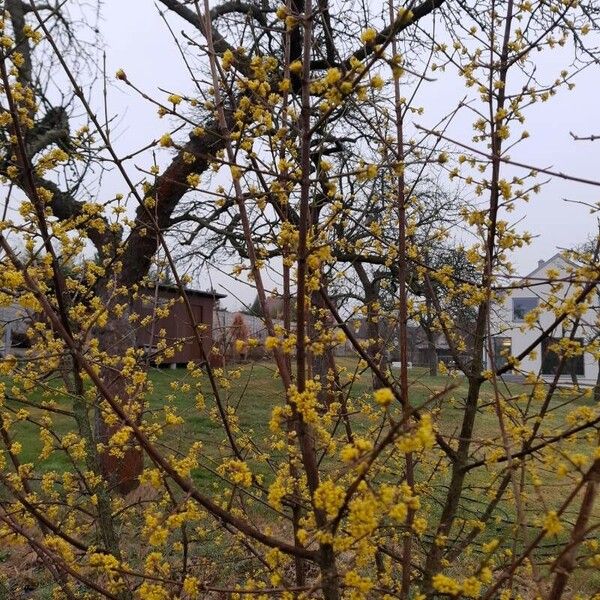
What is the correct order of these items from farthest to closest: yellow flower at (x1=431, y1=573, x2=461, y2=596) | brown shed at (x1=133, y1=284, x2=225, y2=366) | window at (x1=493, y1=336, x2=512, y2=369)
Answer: brown shed at (x1=133, y1=284, x2=225, y2=366), window at (x1=493, y1=336, x2=512, y2=369), yellow flower at (x1=431, y1=573, x2=461, y2=596)

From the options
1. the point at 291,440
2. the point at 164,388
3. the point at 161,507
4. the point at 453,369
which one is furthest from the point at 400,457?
the point at 164,388

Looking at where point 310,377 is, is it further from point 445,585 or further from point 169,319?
point 169,319

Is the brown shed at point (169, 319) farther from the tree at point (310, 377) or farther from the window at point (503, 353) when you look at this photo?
the window at point (503, 353)

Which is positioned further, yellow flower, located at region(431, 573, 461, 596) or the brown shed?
the brown shed

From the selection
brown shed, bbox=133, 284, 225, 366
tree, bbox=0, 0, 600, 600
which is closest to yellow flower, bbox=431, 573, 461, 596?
tree, bbox=0, 0, 600, 600

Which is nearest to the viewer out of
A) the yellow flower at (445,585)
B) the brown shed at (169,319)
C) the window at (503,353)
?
the yellow flower at (445,585)

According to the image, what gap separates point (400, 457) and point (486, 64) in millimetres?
1981

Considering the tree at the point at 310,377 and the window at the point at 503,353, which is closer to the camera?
the tree at the point at 310,377

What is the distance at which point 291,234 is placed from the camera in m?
1.76

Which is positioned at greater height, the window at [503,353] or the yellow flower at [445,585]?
the window at [503,353]

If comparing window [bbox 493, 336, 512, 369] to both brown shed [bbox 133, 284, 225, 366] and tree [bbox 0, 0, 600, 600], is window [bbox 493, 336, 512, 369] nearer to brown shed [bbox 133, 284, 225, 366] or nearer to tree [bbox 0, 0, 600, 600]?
tree [bbox 0, 0, 600, 600]

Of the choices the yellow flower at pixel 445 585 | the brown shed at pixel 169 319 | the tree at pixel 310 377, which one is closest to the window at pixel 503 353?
the tree at pixel 310 377

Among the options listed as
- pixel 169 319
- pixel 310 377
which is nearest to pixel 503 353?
pixel 310 377

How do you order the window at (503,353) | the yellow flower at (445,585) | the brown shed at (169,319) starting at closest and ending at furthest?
the yellow flower at (445,585)
the window at (503,353)
the brown shed at (169,319)
